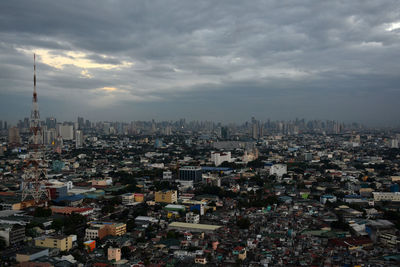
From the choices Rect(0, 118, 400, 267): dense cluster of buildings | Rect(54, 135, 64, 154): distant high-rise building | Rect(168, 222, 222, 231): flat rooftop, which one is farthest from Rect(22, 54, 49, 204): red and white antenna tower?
Rect(54, 135, 64, 154): distant high-rise building

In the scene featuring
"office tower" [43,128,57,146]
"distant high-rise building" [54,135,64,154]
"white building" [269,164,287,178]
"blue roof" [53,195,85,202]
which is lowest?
"blue roof" [53,195,85,202]

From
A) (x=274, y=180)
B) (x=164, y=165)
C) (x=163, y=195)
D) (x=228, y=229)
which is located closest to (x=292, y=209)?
(x=228, y=229)

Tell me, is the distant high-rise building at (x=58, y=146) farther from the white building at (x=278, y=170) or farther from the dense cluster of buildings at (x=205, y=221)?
the white building at (x=278, y=170)

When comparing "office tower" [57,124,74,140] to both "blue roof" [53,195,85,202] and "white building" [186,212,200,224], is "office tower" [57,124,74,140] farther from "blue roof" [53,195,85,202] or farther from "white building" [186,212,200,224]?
"white building" [186,212,200,224]

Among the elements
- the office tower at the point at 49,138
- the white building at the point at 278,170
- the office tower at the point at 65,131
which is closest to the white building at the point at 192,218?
the white building at the point at 278,170

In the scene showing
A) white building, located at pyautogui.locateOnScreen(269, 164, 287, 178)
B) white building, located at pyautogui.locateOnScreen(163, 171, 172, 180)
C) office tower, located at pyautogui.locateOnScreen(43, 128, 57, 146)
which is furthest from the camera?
office tower, located at pyautogui.locateOnScreen(43, 128, 57, 146)

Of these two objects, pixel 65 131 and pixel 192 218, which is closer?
pixel 192 218

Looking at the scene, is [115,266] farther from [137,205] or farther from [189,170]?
[189,170]

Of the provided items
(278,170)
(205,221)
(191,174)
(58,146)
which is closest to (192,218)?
(205,221)

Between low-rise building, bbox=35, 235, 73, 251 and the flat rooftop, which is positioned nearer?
low-rise building, bbox=35, 235, 73, 251

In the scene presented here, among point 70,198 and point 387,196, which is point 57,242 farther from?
point 387,196

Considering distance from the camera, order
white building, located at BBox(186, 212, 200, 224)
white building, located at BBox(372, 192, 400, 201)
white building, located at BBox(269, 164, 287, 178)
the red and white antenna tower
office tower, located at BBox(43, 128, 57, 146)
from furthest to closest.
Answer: office tower, located at BBox(43, 128, 57, 146), white building, located at BBox(269, 164, 287, 178), white building, located at BBox(372, 192, 400, 201), the red and white antenna tower, white building, located at BBox(186, 212, 200, 224)
